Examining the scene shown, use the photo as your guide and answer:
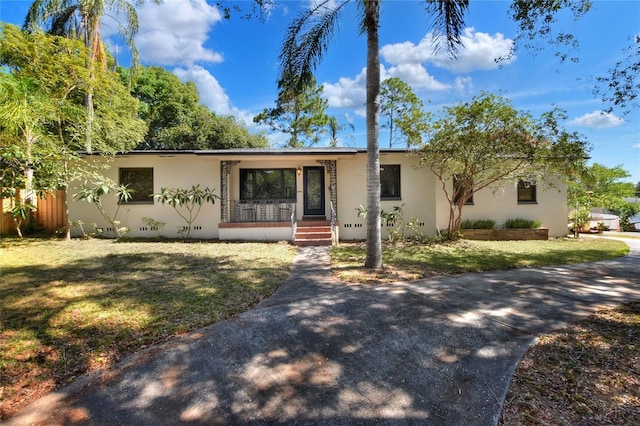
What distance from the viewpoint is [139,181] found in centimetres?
1152

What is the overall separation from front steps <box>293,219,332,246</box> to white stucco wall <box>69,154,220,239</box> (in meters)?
3.50

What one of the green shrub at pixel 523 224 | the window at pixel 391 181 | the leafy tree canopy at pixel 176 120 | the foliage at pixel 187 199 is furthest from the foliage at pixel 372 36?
the leafy tree canopy at pixel 176 120

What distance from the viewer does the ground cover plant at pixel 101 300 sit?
2.85 m

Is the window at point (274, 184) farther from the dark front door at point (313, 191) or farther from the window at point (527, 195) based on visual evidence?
the window at point (527, 195)

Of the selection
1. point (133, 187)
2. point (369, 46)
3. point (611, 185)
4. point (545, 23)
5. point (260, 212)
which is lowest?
point (260, 212)

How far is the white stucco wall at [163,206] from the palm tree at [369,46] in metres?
5.96

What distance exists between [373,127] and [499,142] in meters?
5.01

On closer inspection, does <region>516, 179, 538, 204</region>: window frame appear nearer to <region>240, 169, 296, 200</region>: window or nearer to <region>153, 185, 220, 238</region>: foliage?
<region>240, 169, 296, 200</region>: window

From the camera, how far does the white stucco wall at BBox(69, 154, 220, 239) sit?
36.9ft

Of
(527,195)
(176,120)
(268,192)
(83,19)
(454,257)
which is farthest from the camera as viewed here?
(176,120)

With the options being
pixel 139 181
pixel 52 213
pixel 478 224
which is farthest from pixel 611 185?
pixel 52 213

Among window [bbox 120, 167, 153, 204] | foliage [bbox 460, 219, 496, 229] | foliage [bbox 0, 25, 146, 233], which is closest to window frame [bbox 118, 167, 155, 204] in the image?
window [bbox 120, 167, 153, 204]

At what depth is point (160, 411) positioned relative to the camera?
7.29ft

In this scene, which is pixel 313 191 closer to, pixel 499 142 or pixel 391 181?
pixel 391 181
